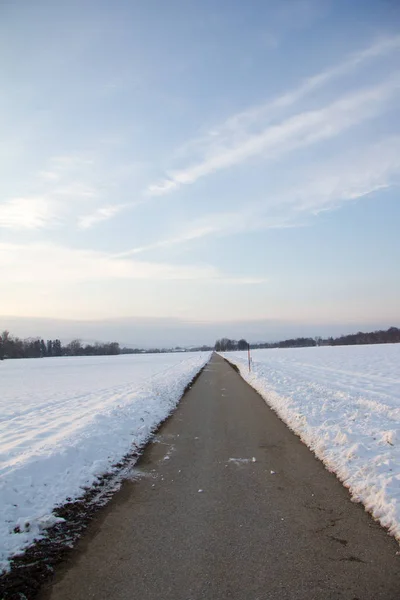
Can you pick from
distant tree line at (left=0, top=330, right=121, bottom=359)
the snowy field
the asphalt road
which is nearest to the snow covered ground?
the asphalt road

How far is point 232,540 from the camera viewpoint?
13.3ft

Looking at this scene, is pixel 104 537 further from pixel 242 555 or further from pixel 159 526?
pixel 242 555

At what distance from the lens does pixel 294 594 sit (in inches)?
123

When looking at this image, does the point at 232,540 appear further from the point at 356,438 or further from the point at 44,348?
the point at 44,348

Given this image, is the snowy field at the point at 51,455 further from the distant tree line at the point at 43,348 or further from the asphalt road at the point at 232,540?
the distant tree line at the point at 43,348

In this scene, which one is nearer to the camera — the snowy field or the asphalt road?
the asphalt road

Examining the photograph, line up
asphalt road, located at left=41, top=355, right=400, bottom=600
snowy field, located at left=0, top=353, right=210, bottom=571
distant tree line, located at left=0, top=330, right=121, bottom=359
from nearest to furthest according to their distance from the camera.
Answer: asphalt road, located at left=41, top=355, right=400, bottom=600
snowy field, located at left=0, top=353, right=210, bottom=571
distant tree line, located at left=0, top=330, right=121, bottom=359

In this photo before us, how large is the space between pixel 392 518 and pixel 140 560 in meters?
2.92

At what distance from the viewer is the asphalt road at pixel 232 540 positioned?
326 centimetres

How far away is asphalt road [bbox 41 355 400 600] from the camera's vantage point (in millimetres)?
3260

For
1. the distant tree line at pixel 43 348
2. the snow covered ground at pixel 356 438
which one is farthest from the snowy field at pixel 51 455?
the distant tree line at pixel 43 348

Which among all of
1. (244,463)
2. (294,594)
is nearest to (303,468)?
(244,463)

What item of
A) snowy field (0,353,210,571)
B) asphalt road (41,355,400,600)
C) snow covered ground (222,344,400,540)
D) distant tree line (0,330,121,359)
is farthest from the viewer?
distant tree line (0,330,121,359)

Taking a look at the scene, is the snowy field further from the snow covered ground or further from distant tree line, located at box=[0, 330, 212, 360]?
distant tree line, located at box=[0, 330, 212, 360]
